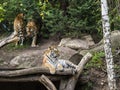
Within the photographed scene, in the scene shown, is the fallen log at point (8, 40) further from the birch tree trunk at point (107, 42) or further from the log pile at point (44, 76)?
Answer: the birch tree trunk at point (107, 42)

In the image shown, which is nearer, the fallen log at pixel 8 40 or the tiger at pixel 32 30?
the fallen log at pixel 8 40

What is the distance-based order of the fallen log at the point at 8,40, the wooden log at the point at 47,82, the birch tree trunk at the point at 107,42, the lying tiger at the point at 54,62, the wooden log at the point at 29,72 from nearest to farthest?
1. the birch tree trunk at the point at 107,42
2. the wooden log at the point at 47,82
3. the wooden log at the point at 29,72
4. the lying tiger at the point at 54,62
5. the fallen log at the point at 8,40

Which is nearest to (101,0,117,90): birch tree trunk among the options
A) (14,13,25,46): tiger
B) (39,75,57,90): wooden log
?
(39,75,57,90): wooden log

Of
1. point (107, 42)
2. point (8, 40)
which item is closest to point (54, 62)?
point (107, 42)

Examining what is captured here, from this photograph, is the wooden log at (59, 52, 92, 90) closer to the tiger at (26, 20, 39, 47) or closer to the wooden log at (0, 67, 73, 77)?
the wooden log at (0, 67, 73, 77)

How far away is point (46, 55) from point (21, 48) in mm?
3902

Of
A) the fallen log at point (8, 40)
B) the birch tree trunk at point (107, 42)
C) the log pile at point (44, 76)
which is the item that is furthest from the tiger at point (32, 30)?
the birch tree trunk at point (107, 42)

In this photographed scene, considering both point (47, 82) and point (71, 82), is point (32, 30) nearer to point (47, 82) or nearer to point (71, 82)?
point (71, 82)

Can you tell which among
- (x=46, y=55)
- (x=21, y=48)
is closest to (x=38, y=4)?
(x=21, y=48)

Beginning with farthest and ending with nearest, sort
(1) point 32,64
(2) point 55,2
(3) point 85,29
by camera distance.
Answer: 1. (2) point 55,2
2. (3) point 85,29
3. (1) point 32,64

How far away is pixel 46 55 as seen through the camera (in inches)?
346

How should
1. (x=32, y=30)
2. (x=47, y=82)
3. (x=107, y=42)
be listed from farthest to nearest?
(x=32, y=30) → (x=47, y=82) → (x=107, y=42)

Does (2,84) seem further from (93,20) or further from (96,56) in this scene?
(93,20)

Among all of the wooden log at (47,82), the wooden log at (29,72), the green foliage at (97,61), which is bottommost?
the green foliage at (97,61)
